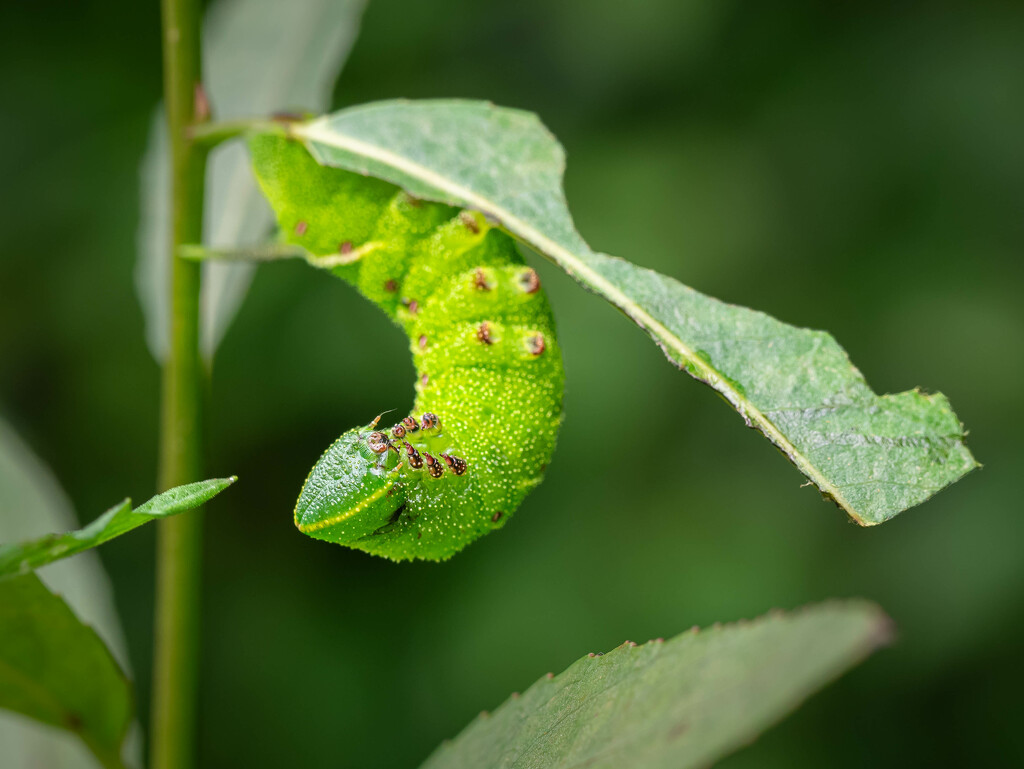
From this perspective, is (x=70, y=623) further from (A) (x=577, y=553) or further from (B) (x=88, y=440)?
(B) (x=88, y=440)

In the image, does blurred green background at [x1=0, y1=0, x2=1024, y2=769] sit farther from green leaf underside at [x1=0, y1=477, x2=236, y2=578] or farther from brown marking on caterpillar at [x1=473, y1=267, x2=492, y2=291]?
green leaf underside at [x1=0, y1=477, x2=236, y2=578]

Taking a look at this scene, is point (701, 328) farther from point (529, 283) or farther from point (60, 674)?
point (60, 674)

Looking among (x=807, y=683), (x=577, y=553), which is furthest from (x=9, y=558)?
(x=577, y=553)

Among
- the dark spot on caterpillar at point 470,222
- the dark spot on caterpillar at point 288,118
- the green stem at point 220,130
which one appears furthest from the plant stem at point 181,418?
the dark spot on caterpillar at point 470,222

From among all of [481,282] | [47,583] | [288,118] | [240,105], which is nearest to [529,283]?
[481,282]

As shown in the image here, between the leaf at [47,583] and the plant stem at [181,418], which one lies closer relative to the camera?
the plant stem at [181,418]

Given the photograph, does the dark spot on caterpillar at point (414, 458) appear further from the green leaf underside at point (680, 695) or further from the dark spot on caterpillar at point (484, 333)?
the green leaf underside at point (680, 695)
